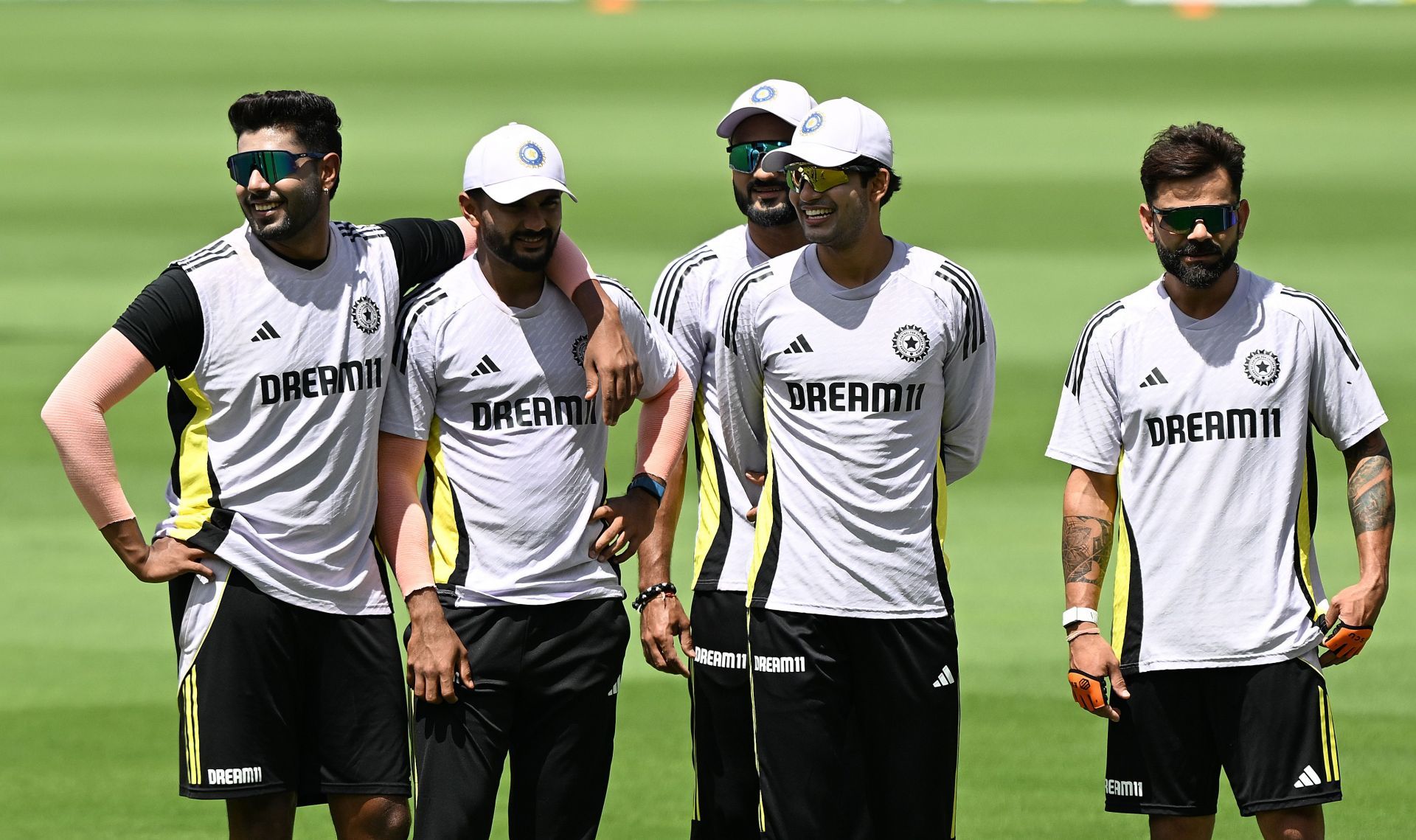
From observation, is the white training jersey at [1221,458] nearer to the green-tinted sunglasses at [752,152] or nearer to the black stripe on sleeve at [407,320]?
the green-tinted sunglasses at [752,152]

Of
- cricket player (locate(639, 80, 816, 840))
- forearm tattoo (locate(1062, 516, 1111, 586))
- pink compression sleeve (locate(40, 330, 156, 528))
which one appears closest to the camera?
pink compression sleeve (locate(40, 330, 156, 528))

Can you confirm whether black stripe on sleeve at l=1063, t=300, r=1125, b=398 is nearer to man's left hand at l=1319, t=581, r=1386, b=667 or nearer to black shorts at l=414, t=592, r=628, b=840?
man's left hand at l=1319, t=581, r=1386, b=667

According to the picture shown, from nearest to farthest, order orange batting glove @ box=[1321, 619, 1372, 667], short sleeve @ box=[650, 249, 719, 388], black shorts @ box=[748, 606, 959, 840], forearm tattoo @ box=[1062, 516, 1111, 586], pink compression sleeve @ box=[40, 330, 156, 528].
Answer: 1. pink compression sleeve @ box=[40, 330, 156, 528]
2. orange batting glove @ box=[1321, 619, 1372, 667]
3. black shorts @ box=[748, 606, 959, 840]
4. forearm tattoo @ box=[1062, 516, 1111, 586]
5. short sleeve @ box=[650, 249, 719, 388]

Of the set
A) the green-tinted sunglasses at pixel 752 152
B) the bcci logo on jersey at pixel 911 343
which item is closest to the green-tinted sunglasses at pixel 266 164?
the green-tinted sunglasses at pixel 752 152

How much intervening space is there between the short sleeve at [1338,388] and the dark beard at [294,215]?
244 centimetres

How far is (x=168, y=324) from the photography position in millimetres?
4840

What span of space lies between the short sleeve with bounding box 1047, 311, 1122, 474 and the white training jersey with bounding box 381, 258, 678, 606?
3.85 feet

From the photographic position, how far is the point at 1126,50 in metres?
21.3

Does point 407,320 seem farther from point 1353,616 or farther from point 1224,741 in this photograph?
point 1353,616

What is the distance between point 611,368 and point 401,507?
2.04ft

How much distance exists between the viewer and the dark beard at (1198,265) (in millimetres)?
4953

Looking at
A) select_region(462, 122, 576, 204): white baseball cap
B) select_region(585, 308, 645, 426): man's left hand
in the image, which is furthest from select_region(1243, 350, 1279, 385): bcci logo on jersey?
select_region(462, 122, 576, 204): white baseball cap

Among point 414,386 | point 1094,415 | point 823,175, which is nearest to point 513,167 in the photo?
point 414,386

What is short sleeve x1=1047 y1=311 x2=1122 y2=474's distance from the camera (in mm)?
5059
